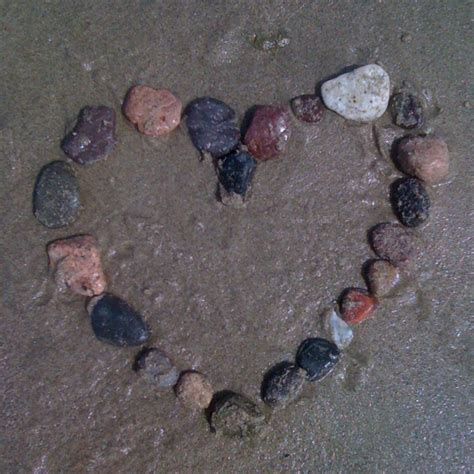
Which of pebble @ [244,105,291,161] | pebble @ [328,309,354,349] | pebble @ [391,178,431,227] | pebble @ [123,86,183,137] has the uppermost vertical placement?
pebble @ [123,86,183,137]

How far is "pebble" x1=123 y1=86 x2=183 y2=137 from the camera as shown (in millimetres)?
2586

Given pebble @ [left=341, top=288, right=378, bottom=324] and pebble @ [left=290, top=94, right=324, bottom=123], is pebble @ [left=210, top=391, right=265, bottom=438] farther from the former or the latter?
pebble @ [left=290, top=94, right=324, bottom=123]

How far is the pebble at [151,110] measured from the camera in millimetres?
2586

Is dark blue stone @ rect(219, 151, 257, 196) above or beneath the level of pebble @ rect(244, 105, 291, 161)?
beneath

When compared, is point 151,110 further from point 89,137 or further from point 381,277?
point 381,277

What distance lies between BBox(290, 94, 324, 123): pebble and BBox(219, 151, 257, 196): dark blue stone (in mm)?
350

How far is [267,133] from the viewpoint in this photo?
8.51 feet

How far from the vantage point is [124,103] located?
262 cm

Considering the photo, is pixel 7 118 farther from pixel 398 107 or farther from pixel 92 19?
pixel 398 107

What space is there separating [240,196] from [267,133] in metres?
0.34

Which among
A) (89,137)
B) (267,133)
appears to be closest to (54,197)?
(89,137)

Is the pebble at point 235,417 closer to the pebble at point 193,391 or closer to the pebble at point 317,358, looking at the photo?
the pebble at point 193,391

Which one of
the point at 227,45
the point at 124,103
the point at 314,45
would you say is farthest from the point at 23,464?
the point at 314,45

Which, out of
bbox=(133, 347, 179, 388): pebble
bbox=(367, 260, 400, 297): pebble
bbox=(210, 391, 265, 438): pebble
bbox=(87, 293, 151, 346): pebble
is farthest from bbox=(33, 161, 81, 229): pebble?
bbox=(367, 260, 400, 297): pebble
